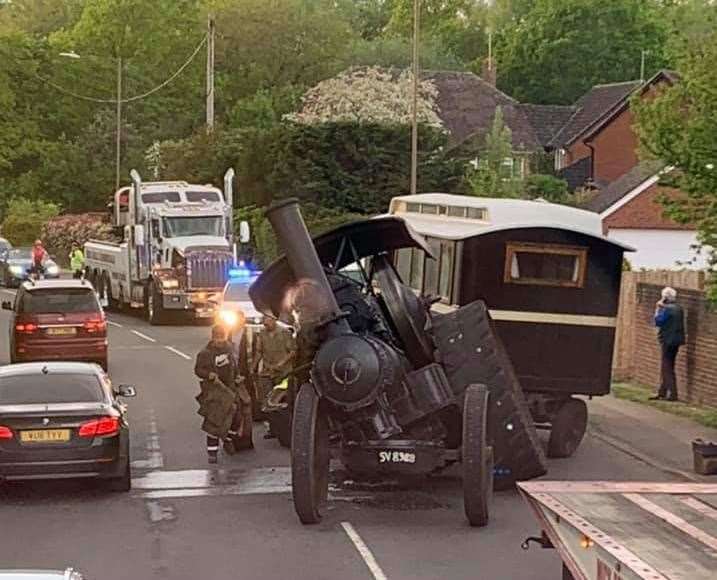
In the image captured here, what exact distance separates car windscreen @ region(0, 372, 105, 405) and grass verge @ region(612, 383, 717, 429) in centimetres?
941

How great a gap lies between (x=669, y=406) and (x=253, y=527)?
11.1m

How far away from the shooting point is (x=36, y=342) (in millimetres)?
28484

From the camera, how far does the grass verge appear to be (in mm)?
22672

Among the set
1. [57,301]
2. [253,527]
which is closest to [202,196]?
[57,301]

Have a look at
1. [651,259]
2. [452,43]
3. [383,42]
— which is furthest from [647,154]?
[452,43]

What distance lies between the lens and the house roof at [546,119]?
79.1 metres

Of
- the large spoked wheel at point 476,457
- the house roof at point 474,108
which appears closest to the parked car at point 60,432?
the large spoked wheel at point 476,457

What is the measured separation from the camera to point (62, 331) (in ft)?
94.1

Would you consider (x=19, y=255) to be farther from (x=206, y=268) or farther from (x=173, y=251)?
(x=206, y=268)

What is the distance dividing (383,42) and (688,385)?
70453mm

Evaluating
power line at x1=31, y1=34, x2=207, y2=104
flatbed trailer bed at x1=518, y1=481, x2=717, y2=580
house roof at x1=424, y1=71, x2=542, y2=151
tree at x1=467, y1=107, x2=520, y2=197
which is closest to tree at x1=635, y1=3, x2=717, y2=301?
flatbed trailer bed at x1=518, y1=481, x2=717, y2=580

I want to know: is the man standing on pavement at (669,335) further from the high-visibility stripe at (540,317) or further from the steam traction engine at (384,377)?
the steam traction engine at (384,377)

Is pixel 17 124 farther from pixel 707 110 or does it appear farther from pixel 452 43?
pixel 707 110

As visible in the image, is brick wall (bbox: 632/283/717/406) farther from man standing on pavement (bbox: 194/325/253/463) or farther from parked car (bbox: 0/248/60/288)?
parked car (bbox: 0/248/60/288)
